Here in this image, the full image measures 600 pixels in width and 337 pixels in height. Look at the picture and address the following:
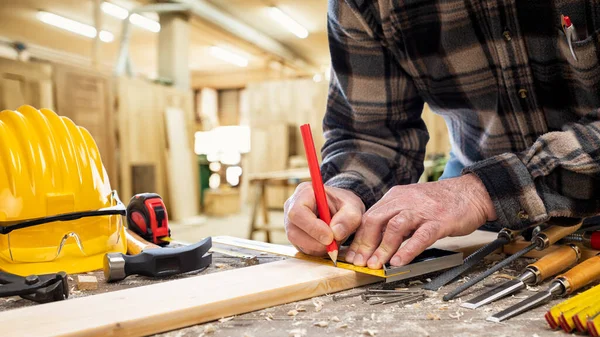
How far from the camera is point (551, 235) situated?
1.05m

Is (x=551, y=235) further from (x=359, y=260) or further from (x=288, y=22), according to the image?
(x=288, y=22)

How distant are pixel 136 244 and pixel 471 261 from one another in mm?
814

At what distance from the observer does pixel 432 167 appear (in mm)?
7164

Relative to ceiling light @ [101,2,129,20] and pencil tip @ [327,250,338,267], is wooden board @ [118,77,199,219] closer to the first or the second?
ceiling light @ [101,2,129,20]

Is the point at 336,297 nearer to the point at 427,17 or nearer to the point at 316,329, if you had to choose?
the point at 316,329

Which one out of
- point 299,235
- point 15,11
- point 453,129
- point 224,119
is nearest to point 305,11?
point 15,11

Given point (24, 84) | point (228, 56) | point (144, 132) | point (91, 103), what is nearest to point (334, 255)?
point (24, 84)

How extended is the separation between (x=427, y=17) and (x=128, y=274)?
1.06 m

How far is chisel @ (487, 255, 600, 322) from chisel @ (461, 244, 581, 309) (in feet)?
0.16

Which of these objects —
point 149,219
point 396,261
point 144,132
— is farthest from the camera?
point 144,132

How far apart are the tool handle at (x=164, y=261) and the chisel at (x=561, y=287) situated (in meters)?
0.63

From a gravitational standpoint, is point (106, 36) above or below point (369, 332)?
above

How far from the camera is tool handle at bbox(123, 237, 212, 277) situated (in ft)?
3.51

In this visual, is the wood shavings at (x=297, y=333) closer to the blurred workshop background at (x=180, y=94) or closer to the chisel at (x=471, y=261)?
the chisel at (x=471, y=261)
